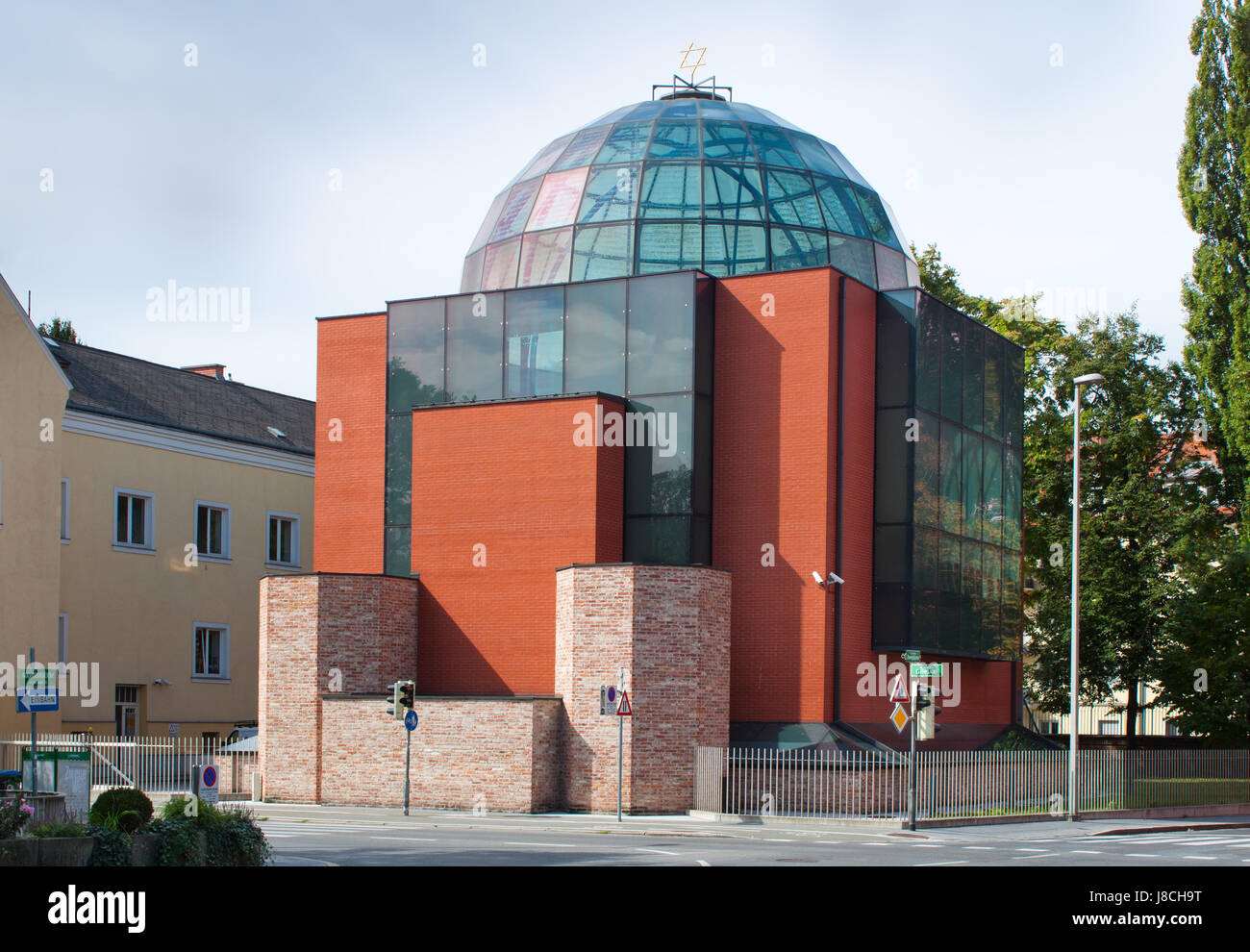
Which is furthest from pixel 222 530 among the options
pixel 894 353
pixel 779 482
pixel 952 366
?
pixel 952 366

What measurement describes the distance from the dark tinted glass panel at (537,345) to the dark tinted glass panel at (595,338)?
9.3 inches

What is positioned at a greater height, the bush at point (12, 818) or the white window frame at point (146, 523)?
the white window frame at point (146, 523)

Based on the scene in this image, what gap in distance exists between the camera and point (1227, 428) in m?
42.4

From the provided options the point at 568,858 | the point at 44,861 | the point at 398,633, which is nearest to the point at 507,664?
the point at 398,633

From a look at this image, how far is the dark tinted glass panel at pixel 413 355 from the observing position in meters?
34.8

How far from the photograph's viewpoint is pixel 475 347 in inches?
1352

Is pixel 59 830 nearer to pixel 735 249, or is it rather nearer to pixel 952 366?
pixel 735 249

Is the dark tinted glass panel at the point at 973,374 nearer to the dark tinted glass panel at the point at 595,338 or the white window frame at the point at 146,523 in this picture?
the dark tinted glass panel at the point at 595,338

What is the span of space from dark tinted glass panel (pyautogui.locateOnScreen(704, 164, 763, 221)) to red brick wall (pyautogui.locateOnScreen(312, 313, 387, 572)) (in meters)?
8.33

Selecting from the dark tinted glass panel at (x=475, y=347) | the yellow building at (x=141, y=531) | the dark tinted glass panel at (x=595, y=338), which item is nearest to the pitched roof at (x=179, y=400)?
the yellow building at (x=141, y=531)

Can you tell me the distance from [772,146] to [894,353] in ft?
24.3

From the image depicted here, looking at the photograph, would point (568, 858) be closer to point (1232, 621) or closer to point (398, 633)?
point (398, 633)

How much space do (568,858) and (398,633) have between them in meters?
15.1

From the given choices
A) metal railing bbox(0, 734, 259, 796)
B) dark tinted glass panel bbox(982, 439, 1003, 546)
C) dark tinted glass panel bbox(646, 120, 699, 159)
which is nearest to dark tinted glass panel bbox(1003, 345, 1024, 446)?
dark tinted glass panel bbox(982, 439, 1003, 546)
